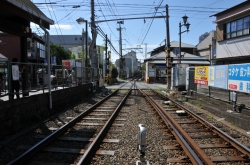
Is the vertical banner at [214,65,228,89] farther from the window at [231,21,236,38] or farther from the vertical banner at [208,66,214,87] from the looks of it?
the window at [231,21,236,38]

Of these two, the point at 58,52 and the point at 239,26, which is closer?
the point at 239,26

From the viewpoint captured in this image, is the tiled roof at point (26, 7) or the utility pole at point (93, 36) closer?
the tiled roof at point (26, 7)

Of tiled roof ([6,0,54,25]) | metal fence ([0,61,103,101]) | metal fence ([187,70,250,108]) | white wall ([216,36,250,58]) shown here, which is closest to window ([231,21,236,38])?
white wall ([216,36,250,58])

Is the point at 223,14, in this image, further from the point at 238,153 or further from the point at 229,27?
the point at 238,153

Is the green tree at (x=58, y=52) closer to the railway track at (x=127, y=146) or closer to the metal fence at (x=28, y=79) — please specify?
the metal fence at (x=28, y=79)

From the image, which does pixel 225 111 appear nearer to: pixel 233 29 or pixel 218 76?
pixel 218 76

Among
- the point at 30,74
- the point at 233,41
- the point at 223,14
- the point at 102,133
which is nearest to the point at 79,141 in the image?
the point at 102,133

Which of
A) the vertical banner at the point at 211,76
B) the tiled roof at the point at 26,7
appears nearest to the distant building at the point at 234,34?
the vertical banner at the point at 211,76

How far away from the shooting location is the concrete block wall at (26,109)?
20.6ft

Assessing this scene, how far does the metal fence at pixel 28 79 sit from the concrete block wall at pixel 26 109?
42cm

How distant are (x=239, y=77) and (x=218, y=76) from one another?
215 cm

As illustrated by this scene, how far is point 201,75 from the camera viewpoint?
43.4 ft

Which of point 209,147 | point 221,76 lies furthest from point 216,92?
point 209,147

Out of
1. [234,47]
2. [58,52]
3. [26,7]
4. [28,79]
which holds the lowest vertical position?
[28,79]
